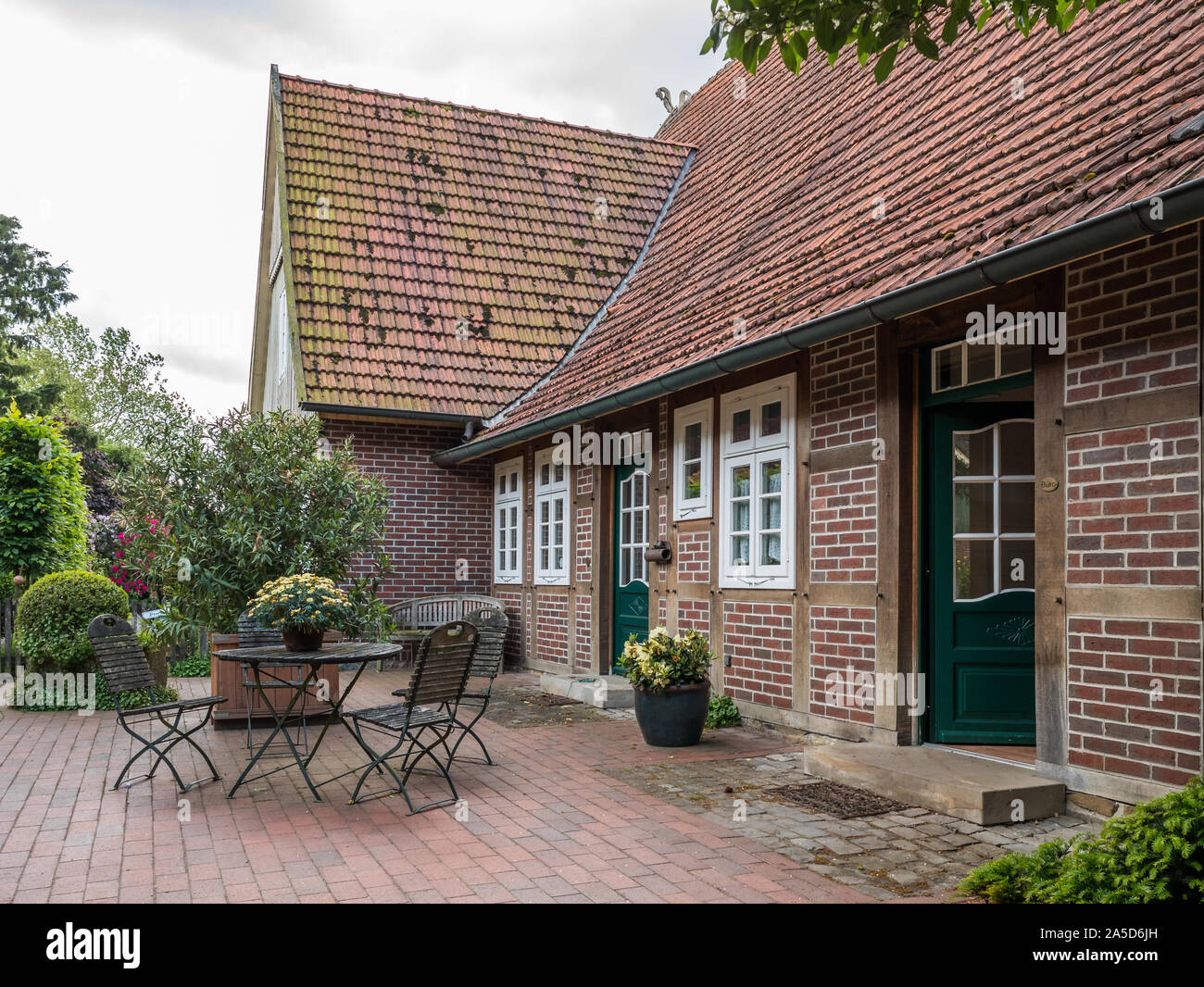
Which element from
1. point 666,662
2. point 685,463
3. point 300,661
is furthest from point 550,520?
point 300,661

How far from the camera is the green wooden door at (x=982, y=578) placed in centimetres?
658

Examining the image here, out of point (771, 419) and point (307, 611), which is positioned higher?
point (771, 419)

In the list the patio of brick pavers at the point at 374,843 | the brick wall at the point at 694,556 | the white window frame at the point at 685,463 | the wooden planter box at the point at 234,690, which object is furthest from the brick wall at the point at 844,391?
the wooden planter box at the point at 234,690

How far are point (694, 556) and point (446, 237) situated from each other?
730 cm

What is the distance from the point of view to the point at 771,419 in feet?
27.0

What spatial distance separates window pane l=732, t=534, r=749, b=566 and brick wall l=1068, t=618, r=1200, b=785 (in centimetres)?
334

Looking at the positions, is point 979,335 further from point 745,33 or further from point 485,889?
point 485,889

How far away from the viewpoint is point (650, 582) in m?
10.0

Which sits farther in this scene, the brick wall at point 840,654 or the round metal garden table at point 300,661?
the brick wall at point 840,654

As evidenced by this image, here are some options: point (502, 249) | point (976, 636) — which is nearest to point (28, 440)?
point (502, 249)

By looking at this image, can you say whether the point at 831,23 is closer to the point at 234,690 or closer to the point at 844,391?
the point at 844,391

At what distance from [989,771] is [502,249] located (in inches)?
425

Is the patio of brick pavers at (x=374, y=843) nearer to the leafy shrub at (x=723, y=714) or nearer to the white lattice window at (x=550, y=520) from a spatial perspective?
the leafy shrub at (x=723, y=714)

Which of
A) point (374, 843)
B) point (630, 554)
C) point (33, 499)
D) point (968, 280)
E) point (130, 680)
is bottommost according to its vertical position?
point (374, 843)
